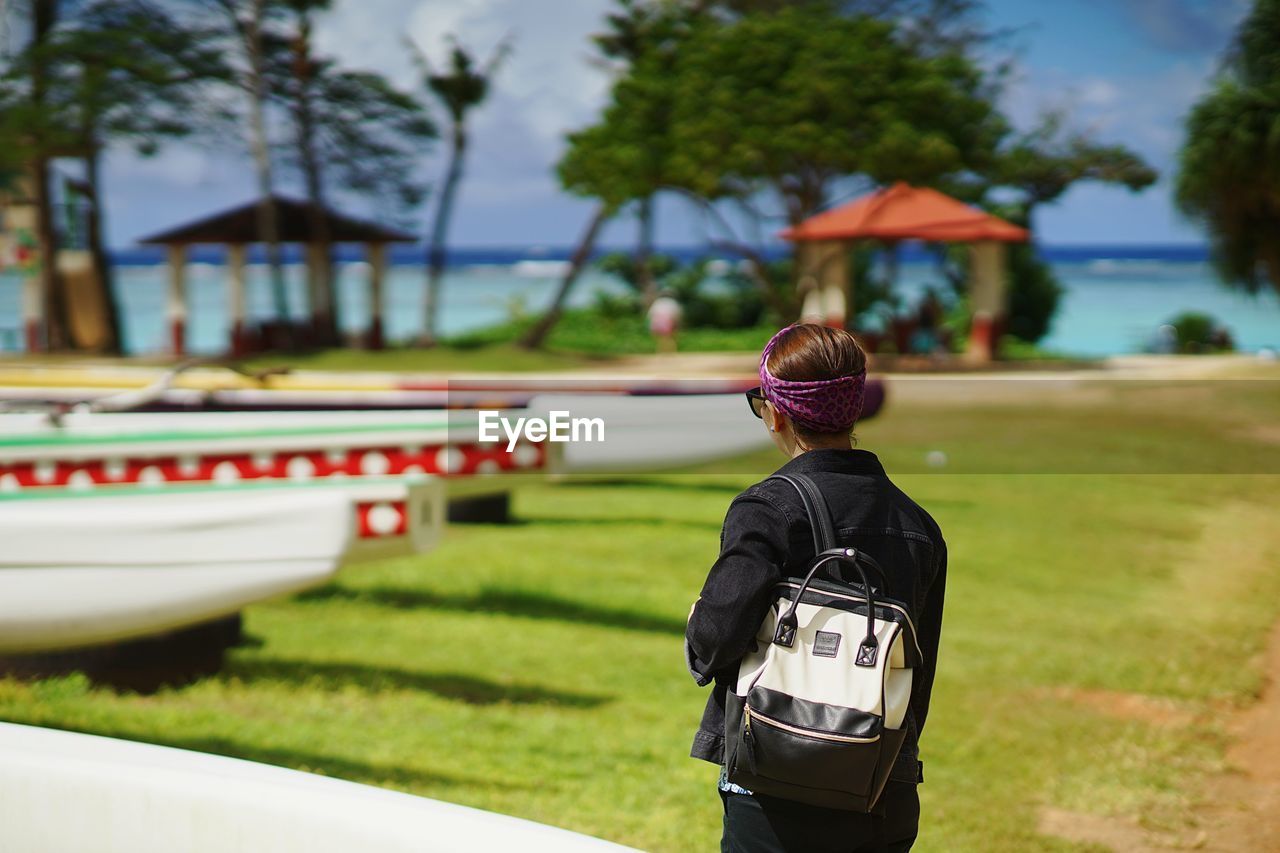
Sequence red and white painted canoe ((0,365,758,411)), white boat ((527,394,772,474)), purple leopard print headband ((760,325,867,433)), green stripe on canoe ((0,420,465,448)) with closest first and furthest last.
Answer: purple leopard print headband ((760,325,867,433)) → green stripe on canoe ((0,420,465,448)) → red and white painted canoe ((0,365,758,411)) → white boat ((527,394,772,474))

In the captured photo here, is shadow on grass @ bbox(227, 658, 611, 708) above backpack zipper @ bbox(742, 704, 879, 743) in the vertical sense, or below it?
below

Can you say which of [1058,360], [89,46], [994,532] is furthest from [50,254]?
[994,532]

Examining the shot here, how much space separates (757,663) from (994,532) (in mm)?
7895

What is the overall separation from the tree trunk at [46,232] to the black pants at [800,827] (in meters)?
23.0

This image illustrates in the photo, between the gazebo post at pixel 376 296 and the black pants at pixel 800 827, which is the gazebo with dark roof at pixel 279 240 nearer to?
the gazebo post at pixel 376 296

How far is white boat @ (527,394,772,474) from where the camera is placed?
920cm

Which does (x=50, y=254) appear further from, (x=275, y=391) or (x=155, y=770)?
(x=155, y=770)

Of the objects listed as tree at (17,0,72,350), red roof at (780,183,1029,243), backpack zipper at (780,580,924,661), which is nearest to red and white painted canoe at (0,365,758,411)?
backpack zipper at (780,580,924,661)

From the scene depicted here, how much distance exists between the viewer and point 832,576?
2164 millimetres

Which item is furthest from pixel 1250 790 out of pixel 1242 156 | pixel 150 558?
pixel 1242 156

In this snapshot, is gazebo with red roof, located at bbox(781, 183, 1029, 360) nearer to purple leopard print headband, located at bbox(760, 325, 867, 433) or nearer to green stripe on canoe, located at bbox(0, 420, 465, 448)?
green stripe on canoe, located at bbox(0, 420, 465, 448)

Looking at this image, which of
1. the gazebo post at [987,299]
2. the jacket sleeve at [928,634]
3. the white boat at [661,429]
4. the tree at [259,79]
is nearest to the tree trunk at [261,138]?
the tree at [259,79]

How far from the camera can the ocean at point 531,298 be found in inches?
1100

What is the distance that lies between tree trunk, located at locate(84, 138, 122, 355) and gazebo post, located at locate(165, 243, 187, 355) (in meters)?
1.44
